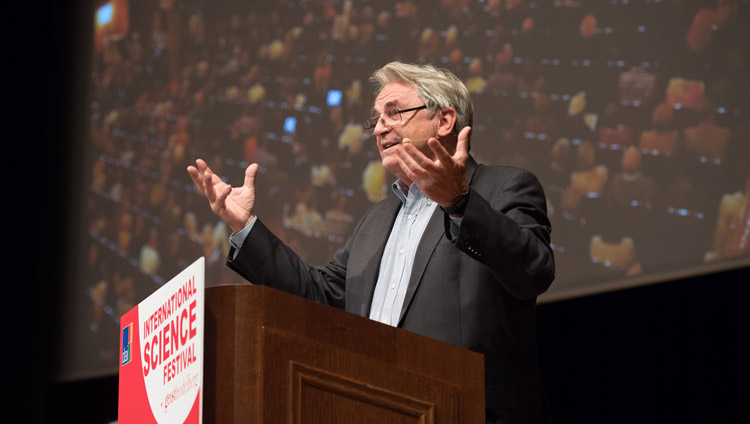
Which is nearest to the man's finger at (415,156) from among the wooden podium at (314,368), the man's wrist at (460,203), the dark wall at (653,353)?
the man's wrist at (460,203)

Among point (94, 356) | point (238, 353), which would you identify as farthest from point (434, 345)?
point (94, 356)

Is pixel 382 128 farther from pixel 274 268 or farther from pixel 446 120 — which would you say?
pixel 274 268

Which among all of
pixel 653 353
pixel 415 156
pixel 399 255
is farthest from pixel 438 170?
pixel 653 353

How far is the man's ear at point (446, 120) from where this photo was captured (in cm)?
242

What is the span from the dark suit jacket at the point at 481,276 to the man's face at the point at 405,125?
15 centimetres

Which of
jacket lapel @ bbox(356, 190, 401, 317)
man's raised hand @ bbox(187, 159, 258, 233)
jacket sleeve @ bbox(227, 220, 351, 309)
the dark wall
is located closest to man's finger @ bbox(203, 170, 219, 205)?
man's raised hand @ bbox(187, 159, 258, 233)

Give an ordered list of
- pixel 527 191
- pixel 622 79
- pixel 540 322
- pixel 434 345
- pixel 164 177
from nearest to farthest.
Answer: pixel 434 345 → pixel 527 191 → pixel 622 79 → pixel 540 322 → pixel 164 177

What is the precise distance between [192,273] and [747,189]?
6.25 ft

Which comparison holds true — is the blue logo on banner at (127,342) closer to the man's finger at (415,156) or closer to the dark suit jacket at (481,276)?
the dark suit jacket at (481,276)

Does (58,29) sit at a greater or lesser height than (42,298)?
greater

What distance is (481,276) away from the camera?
208 centimetres

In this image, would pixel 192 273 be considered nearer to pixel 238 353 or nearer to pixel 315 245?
pixel 238 353

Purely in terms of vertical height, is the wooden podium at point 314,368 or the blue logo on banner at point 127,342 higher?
the blue logo on banner at point 127,342

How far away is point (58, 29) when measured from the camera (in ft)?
15.5
